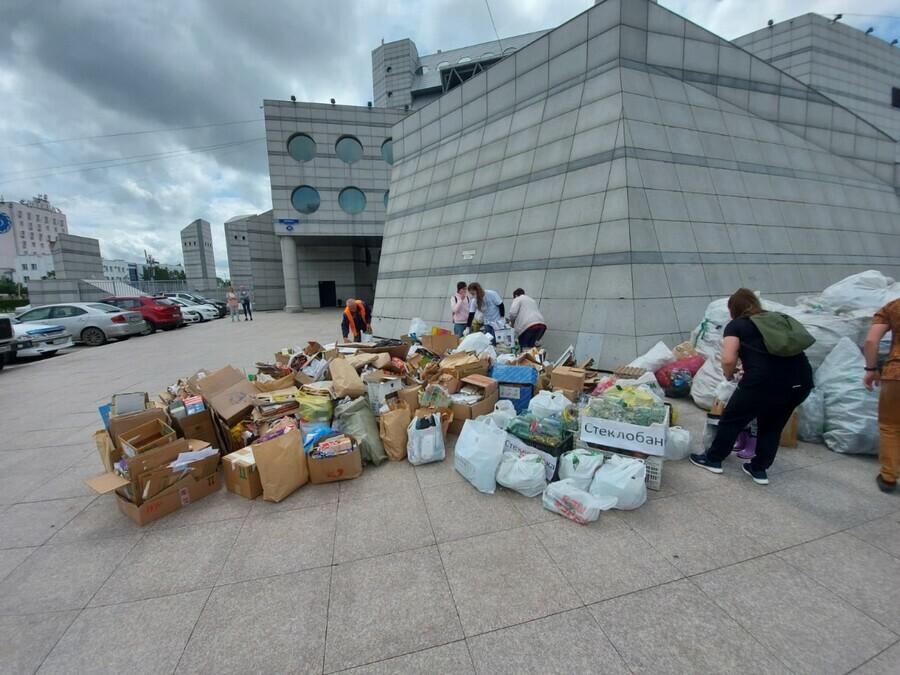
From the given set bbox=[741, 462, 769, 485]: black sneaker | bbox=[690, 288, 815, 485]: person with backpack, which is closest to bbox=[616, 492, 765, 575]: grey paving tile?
bbox=[741, 462, 769, 485]: black sneaker

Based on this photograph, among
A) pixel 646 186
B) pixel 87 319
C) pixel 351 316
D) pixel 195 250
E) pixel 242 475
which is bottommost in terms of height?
pixel 242 475

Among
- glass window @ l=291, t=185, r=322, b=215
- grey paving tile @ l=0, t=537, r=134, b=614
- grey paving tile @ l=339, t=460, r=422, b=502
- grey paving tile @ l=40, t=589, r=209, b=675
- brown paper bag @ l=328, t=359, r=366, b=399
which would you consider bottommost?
grey paving tile @ l=0, t=537, r=134, b=614

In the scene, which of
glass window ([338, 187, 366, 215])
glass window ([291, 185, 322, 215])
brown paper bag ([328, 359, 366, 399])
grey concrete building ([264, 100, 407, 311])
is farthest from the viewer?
glass window ([338, 187, 366, 215])

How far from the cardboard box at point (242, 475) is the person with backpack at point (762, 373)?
13.6 feet

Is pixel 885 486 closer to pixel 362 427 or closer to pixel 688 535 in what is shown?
pixel 688 535

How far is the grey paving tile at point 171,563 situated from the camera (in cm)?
229

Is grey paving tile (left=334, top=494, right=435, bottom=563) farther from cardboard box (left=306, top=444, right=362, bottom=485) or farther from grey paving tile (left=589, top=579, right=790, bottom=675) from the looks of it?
grey paving tile (left=589, top=579, right=790, bottom=675)

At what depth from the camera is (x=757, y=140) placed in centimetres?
831

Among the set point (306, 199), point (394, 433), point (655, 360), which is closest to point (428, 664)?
point (394, 433)

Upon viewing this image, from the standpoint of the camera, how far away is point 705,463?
344cm

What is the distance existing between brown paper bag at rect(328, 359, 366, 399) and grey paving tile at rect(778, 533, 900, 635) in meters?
3.80

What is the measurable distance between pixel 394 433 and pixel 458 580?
69.6 inches

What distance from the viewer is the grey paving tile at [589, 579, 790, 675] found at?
1.73 meters

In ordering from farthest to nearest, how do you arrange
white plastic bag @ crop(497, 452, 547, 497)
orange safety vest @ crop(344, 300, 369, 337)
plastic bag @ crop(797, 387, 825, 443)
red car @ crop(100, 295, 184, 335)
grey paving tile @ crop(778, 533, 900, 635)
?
red car @ crop(100, 295, 184, 335), orange safety vest @ crop(344, 300, 369, 337), plastic bag @ crop(797, 387, 825, 443), white plastic bag @ crop(497, 452, 547, 497), grey paving tile @ crop(778, 533, 900, 635)
